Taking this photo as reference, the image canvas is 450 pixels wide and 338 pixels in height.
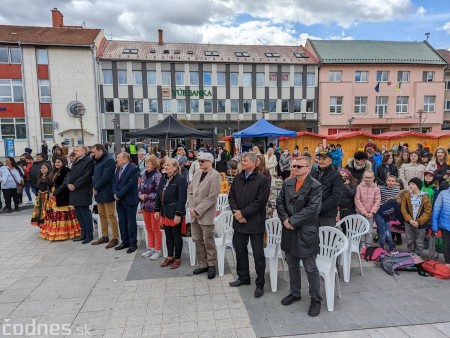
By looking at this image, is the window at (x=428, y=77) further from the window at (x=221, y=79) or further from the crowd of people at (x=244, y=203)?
the crowd of people at (x=244, y=203)

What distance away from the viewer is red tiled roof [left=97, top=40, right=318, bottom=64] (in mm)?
27406

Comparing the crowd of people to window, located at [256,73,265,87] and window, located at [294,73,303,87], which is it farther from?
window, located at [294,73,303,87]

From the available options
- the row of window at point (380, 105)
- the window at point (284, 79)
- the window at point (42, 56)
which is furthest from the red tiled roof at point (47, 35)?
the row of window at point (380, 105)

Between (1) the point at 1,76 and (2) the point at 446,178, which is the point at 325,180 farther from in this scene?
(1) the point at 1,76

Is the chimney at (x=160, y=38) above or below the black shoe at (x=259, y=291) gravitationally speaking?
above

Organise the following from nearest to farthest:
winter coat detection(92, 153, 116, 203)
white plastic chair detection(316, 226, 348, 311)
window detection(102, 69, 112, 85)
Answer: white plastic chair detection(316, 226, 348, 311) → winter coat detection(92, 153, 116, 203) → window detection(102, 69, 112, 85)

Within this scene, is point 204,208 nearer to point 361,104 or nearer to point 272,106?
point 272,106

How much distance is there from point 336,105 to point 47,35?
28.1m

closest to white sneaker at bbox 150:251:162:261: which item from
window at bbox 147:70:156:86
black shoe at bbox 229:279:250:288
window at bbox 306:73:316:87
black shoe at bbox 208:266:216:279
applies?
black shoe at bbox 208:266:216:279

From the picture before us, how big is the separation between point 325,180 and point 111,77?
27.2m

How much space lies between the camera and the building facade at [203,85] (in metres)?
27.0

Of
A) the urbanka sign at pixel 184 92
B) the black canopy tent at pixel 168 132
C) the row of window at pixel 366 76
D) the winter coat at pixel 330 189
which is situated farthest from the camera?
the row of window at pixel 366 76

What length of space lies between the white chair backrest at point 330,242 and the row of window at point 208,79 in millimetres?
26582

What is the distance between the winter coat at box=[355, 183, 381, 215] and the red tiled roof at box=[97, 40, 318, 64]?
25.7m
